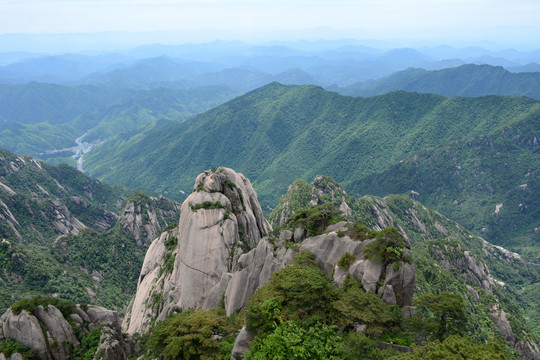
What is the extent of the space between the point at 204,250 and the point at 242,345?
25.0 m

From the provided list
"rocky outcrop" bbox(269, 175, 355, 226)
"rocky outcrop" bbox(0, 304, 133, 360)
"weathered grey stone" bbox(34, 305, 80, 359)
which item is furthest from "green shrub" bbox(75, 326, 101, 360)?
"rocky outcrop" bbox(269, 175, 355, 226)

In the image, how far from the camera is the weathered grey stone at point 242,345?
A: 91.2 ft

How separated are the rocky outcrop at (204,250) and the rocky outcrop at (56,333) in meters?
7.47

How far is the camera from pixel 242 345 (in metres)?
28.1

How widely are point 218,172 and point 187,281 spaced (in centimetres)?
1950

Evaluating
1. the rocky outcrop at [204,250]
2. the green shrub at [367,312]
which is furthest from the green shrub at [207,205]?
the green shrub at [367,312]

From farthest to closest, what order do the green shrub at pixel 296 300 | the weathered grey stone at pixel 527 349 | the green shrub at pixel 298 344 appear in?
the weathered grey stone at pixel 527 349 → the green shrub at pixel 296 300 → the green shrub at pixel 298 344

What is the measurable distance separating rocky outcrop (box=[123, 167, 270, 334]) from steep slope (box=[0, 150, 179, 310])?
39370 mm

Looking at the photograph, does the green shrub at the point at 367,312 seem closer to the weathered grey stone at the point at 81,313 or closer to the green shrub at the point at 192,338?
the green shrub at the point at 192,338

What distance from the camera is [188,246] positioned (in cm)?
5241

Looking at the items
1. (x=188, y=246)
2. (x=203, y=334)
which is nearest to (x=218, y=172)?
(x=188, y=246)

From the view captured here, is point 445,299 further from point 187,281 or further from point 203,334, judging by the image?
point 187,281

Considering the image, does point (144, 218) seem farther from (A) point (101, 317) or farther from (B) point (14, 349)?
(B) point (14, 349)

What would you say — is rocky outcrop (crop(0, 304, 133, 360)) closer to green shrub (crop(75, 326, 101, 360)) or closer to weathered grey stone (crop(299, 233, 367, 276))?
green shrub (crop(75, 326, 101, 360))
